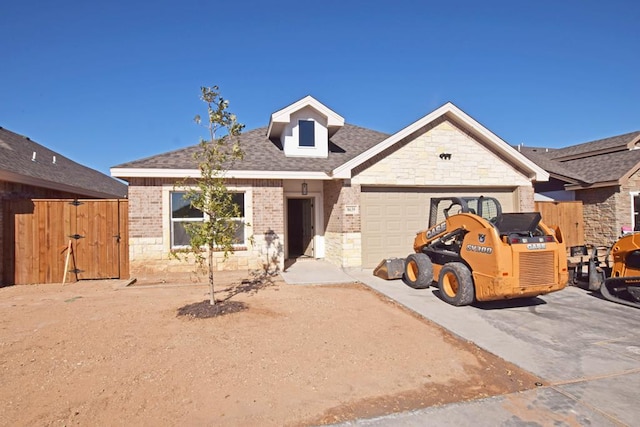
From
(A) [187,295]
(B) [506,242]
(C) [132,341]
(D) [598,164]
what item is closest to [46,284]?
(A) [187,295]

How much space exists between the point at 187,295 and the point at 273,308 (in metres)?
2.52

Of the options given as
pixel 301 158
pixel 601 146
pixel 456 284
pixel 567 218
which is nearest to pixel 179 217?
pixel 301 158

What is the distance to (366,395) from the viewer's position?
3883 millimetres

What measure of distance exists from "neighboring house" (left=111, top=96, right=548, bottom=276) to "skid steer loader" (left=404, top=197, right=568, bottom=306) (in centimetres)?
394

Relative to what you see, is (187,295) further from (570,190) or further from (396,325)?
(570,190)

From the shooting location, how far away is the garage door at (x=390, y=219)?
1173 cm

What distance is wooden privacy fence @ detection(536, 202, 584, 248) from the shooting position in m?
14.3

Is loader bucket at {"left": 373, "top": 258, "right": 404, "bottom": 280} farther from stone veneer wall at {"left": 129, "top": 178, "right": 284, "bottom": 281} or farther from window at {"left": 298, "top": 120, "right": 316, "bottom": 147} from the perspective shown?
window at {"left": 298, "top": 120, "right": 316, "bottom": 147}

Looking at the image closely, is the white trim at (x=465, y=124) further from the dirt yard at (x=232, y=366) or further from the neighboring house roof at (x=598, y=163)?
the dirt yard at (x=232, y=366)

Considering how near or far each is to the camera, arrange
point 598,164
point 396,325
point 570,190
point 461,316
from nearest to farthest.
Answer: point 396,325 → point 461,316 → point 570,190 → point 598,164

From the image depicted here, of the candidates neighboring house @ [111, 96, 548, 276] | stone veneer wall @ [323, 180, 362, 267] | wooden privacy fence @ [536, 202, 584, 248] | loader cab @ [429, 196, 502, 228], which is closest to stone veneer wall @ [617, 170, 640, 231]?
wooden privacy fence @ [536, 202, 584, 248]

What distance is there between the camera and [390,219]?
12.0 m

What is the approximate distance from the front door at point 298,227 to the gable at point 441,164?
3.44 metres

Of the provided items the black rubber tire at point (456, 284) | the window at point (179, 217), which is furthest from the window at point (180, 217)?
the black rubber tire at point (456, 284)
